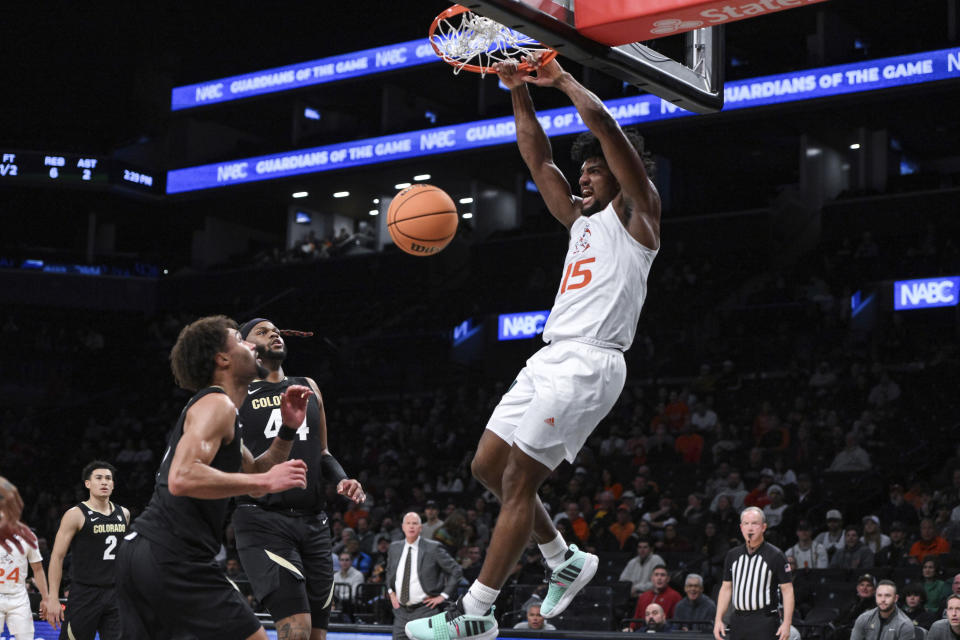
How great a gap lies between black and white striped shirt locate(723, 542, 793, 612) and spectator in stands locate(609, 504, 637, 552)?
3.99 metres

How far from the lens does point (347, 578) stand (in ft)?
46.4

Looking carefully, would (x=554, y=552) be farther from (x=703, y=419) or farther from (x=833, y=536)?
(x=703, y=419)

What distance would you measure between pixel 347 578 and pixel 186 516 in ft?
31.8

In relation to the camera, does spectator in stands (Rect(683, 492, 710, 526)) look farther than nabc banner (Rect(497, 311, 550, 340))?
No

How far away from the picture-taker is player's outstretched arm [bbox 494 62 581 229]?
17.3ft

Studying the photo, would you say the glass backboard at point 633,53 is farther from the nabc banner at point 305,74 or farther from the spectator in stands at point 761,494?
the nabc banner at point 305,74

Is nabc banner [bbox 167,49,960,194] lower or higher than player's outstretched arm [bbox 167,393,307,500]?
higher

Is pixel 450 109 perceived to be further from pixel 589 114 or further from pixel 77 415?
pixel 589 114

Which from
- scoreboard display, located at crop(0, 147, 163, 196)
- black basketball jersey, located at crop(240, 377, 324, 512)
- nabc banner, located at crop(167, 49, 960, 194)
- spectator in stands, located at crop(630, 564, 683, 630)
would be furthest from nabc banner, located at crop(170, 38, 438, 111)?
black basketball jersey, located at crop(240, 377, 324, 512)

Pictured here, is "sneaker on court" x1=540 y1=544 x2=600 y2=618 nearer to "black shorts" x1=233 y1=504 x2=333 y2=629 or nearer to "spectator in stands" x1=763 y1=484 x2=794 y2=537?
"black shorts" x1=233 y1=504 x2=333 y2=629

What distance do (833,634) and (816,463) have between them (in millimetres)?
5163

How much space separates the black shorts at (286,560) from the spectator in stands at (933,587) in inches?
275

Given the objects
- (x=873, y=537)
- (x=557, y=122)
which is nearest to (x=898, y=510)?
(x=873, y=537)

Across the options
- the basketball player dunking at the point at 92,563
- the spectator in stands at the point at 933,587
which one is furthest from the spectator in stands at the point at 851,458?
the basketball player dunking at the point at 92,563
